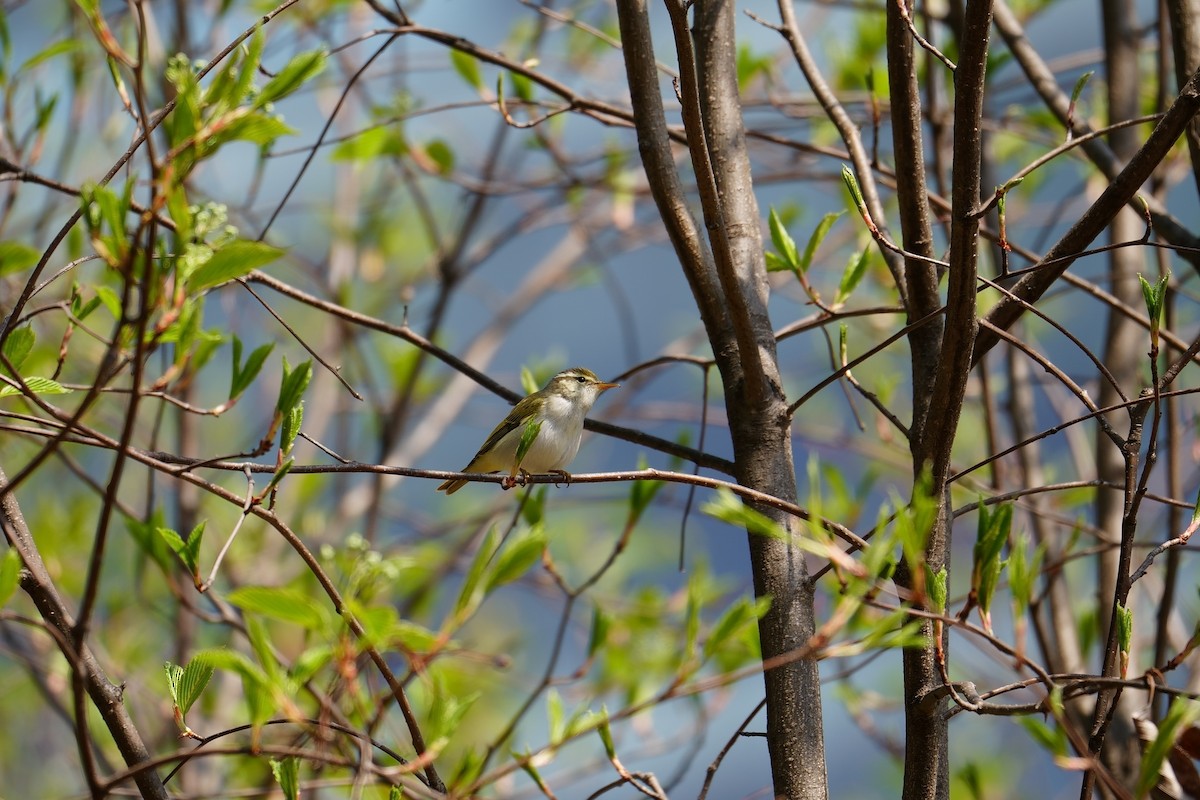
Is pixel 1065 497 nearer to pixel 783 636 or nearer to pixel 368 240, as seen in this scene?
pixel 783 636

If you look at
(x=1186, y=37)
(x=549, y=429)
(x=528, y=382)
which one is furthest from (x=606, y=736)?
(x=549, y=429)

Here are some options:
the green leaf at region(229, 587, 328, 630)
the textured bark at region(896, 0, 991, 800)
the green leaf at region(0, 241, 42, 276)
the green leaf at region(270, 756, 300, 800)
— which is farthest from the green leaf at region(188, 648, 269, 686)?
the textured bark at region(896, 0, 991, 800)

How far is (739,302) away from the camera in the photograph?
59.4 inches

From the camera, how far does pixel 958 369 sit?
1.31 m

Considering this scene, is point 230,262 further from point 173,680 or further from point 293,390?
point 173,680

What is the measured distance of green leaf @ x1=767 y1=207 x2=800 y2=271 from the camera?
5.83 feet

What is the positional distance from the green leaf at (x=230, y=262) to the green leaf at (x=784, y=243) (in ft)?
3.20

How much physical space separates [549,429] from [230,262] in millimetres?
2218

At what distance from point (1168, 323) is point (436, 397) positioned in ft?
9.54

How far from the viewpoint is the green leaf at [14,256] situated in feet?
3.90

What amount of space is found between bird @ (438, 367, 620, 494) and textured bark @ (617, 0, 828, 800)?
1368 millimetres

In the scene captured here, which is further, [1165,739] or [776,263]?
[776,263]

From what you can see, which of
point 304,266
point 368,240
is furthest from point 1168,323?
point 368,240

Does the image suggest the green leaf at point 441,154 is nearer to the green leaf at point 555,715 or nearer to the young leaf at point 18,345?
the young leaf at point 18,345
